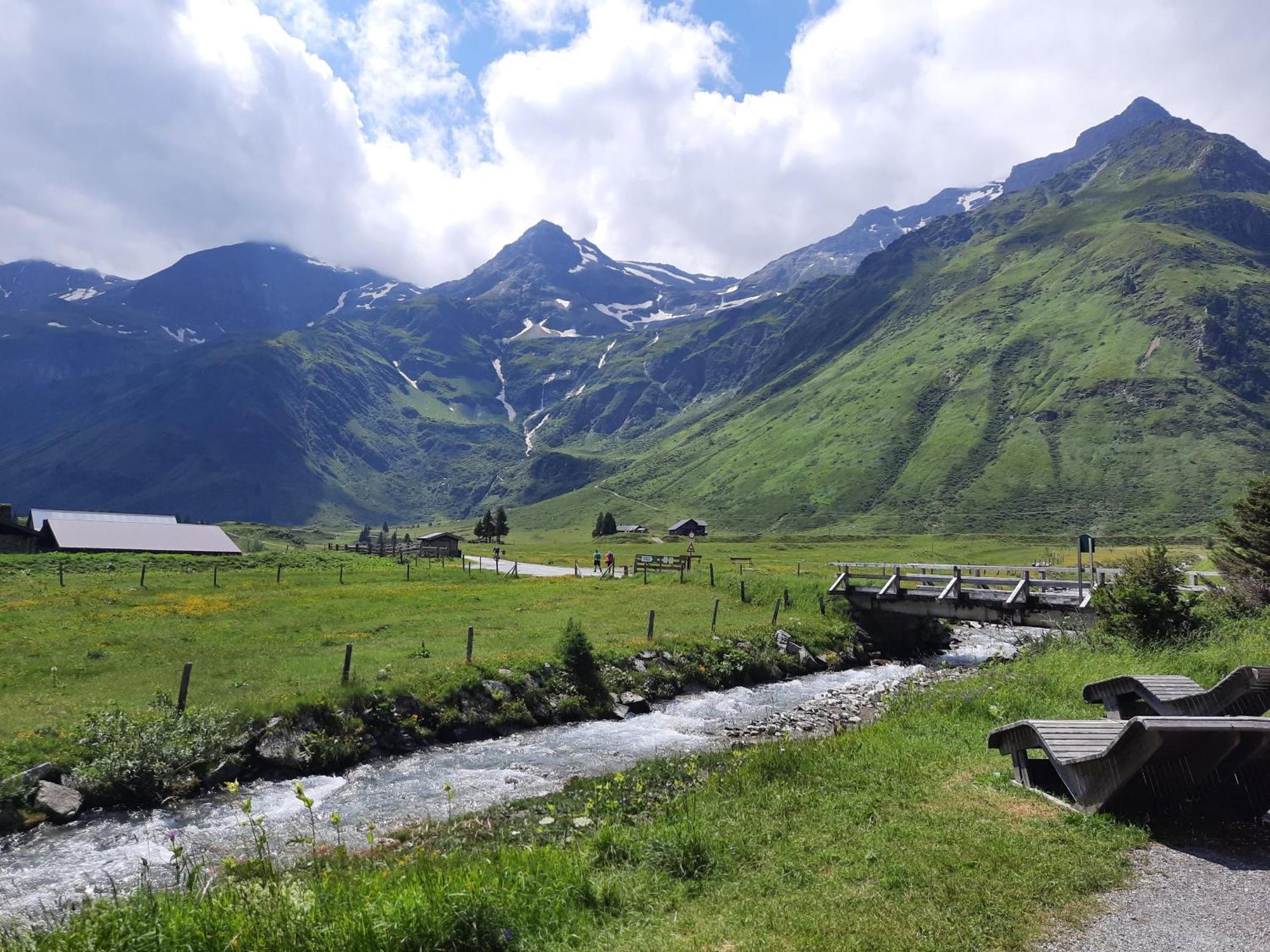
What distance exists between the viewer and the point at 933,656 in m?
43.1

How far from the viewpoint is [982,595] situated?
38.2m

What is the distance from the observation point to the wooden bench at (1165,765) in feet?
26.0

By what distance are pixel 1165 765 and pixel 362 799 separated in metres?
17.3

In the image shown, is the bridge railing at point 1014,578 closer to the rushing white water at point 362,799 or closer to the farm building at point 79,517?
the rushing white water at point 362,799

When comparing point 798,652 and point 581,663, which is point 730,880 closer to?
point 581,663

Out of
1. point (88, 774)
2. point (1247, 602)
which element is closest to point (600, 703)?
point (88, 774)

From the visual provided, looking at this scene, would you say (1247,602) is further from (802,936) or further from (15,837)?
(15,837)

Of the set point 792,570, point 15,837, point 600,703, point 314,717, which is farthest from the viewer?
point 792,570

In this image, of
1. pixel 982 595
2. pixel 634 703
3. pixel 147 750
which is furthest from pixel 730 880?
pixel 982 595

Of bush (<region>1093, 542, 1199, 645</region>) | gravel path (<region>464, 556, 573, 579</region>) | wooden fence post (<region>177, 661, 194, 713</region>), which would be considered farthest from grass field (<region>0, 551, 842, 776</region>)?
bush (<region>1093, 542, 1199, 645</region>)

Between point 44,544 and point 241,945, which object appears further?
point 44,544

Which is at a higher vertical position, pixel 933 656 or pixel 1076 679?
pixel 1076 679

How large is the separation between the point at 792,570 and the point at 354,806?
57.1 m

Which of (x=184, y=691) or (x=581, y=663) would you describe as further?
(x=581, y=663)
